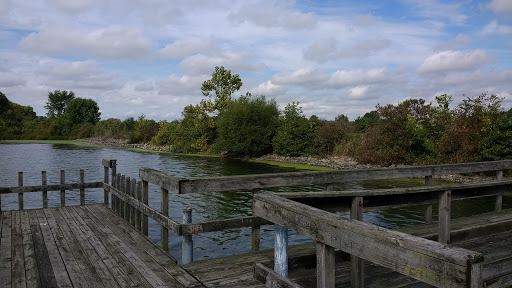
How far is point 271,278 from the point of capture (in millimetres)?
2596

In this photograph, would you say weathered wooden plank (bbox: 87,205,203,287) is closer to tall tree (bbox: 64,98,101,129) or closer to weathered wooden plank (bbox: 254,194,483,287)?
weathered wooden plank (bbox: 254,194,483,287)

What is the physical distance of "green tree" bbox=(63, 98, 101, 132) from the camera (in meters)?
90.2

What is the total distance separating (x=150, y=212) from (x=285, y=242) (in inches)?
145

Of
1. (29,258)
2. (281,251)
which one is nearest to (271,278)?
(281,251)

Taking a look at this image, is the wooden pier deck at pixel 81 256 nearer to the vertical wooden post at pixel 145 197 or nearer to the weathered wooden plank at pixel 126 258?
the weathered wooden plank at pixel 126 258

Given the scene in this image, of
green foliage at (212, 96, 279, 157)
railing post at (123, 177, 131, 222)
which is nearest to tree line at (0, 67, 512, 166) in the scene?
green foliage at (212, 96, 279, 157)

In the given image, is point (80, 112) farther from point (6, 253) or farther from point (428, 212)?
point (428, 212)

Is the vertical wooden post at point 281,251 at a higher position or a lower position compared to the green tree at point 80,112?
lower

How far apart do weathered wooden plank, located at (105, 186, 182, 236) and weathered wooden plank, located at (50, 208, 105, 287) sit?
96 cm

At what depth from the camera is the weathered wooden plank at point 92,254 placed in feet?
14.3

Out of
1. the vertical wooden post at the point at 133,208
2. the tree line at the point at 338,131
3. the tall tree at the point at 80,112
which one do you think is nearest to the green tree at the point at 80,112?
the tall tree at the point at 80,112

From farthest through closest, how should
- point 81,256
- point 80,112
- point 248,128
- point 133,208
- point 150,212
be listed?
1. point 80,112
2. point 248,128
3. point 133,208
4. point 150,212
5. point 81,256

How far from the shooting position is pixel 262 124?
121ft

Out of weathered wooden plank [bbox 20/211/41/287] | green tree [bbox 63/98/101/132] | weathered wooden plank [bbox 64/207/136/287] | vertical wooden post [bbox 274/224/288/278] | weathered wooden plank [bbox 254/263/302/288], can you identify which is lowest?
weathered wooden plank [bbox 20/211/41/287]
